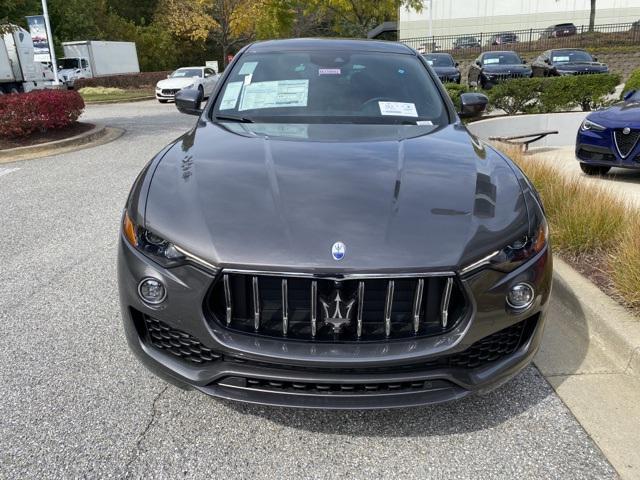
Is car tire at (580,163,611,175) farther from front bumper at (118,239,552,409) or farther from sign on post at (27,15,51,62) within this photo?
sign on post at (27,15,51,62)

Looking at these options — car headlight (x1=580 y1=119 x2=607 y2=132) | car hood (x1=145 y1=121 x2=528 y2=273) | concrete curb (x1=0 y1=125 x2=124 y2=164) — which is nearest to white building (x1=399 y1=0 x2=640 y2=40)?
concrete curb (x1=0 y1=125 x2=124 y2=164)

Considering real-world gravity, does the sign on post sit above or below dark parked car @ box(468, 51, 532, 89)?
above

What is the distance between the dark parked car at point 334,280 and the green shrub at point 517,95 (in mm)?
10681

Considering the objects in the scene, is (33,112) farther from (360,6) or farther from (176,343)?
(360,6)

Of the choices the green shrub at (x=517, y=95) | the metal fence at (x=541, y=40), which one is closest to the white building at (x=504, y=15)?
the metal fence at (x=541, y=40)

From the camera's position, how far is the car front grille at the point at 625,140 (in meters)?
6.97

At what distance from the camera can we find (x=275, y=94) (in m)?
3.53

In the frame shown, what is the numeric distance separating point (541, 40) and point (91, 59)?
30.4 meters

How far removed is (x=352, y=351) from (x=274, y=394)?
36cm

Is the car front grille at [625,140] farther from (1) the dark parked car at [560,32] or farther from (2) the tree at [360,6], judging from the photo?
(1) the dark parked car at [560,32]

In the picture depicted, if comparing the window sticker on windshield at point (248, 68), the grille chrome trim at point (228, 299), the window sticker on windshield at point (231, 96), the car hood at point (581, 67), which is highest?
the window sticker on windshield at point (248, 68)

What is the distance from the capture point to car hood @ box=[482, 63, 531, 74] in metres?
18.6

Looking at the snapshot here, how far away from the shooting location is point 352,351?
1991 mm

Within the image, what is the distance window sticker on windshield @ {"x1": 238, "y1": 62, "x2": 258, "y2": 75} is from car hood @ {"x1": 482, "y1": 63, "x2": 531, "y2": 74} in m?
16.6
